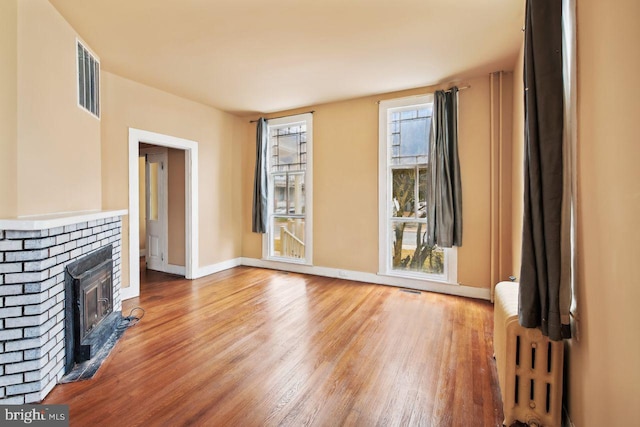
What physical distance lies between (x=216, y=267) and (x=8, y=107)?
3.54m

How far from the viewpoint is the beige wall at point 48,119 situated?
200cm

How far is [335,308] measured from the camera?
11.0ft

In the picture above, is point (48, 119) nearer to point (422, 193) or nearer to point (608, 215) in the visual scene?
point (608, 215)

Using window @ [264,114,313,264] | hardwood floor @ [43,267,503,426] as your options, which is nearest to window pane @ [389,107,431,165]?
window @ [264,114,313,264]

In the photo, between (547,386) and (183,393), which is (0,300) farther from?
(547,386)

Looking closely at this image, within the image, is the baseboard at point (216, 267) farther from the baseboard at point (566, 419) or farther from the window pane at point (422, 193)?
the baseboard at point (566, 419)

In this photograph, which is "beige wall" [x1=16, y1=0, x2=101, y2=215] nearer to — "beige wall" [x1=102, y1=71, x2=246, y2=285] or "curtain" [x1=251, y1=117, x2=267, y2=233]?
"beige wall" [x1=102, y1=71, x2=246, y2=285]

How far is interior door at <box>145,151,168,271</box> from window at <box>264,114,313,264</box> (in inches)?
70.6

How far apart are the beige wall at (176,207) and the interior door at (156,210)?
12 centimetres

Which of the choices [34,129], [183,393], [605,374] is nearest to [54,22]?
[34,129]

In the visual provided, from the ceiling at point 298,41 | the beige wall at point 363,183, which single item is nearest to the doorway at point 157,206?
the ceiling at point 298,41

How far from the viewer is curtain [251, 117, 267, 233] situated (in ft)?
16.7

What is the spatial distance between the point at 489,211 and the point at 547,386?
8.00ft

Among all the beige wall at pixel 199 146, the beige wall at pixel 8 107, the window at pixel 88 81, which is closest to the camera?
the beige wall at pixel 8 107
